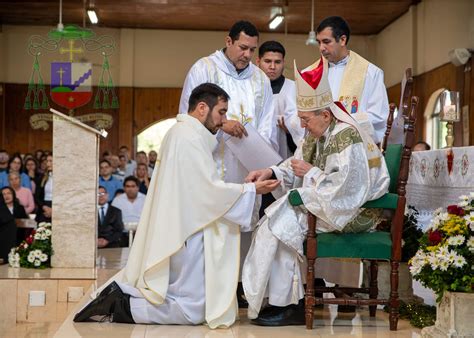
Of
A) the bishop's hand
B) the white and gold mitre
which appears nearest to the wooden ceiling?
the bishop's hand

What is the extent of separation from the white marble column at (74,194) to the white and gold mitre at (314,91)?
11.6 feet

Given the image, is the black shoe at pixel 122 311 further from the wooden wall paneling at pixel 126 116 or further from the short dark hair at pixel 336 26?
Answer: the wooden wall paneling at pixel 126 116

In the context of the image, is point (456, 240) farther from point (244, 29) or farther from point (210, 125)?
point (244, 29)

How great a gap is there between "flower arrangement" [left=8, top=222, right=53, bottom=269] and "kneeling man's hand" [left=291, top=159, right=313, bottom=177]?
3.72m

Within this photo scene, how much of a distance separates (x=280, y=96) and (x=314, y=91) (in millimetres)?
1390

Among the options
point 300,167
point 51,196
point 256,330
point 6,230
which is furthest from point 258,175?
point 51,196

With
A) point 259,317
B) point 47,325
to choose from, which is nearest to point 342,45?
point 259,317

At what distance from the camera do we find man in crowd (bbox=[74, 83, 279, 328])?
15.1 feet

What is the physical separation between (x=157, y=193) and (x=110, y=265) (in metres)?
3.44

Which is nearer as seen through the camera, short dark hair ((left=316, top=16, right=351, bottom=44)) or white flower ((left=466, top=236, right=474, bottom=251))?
white flower ((left=466, top=236, right=474, bottom=251))

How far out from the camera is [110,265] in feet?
26.2

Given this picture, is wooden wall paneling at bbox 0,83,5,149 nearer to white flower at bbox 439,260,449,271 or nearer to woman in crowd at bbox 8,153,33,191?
woman in crowd at bbox 8,153,33,191

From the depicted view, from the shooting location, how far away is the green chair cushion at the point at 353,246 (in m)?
4.48

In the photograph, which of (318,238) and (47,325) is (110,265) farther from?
(318,238)
